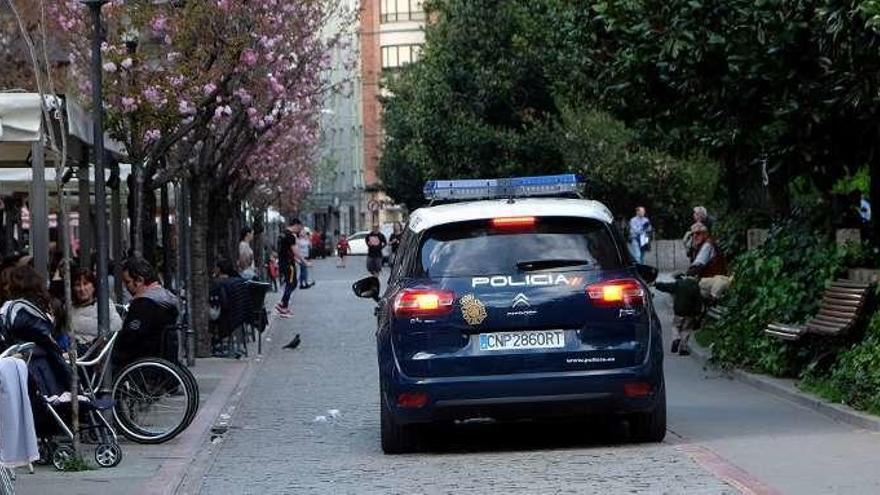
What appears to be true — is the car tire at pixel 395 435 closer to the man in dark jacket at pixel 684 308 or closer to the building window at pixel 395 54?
the man in dark jacket at pixel 684 308

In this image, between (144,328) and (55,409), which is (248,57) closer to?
(144,328)

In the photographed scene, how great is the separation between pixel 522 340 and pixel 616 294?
712mm

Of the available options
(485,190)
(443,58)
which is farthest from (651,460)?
(443,58)

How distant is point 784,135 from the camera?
19078 mm

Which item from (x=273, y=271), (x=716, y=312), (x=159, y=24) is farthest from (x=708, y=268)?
(x=273, y=271)

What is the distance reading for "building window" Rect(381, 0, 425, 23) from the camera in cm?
11288

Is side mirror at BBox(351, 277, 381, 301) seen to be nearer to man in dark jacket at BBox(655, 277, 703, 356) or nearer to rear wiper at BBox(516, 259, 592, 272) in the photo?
rear wiper at BBox(516, 259, 592, 272)

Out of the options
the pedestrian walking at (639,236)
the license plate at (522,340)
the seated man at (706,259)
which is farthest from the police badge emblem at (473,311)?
the pedestrian walking at (639,236)

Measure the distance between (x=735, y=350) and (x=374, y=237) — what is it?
104 ft

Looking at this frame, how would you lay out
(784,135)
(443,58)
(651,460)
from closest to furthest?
(651,460) → (784,135) → (443,58)

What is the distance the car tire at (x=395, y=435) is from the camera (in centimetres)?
1350

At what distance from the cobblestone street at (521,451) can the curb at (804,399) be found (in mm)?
107

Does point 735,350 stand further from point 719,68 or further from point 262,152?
point 262,152

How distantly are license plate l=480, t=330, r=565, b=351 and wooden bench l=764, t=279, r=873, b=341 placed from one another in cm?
420
